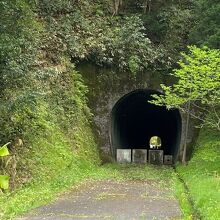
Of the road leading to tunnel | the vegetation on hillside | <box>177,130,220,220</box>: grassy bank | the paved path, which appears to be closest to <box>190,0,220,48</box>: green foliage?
the vegetation on hillside

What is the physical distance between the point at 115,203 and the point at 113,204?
16 centimetres

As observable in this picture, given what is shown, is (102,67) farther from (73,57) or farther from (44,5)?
(44,5)

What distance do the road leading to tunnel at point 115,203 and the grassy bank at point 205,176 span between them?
23.9 inches

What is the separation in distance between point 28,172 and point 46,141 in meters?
2.70

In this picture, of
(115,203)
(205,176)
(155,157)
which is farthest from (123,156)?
(115,203)

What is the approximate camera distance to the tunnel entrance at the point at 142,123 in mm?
24736

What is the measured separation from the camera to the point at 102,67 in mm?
22156

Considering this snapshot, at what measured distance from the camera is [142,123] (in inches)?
1405

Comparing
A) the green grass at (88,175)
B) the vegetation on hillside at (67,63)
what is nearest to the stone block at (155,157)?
the green grass at (88,175)

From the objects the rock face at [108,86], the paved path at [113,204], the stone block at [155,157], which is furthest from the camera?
the stone block at [155,157]

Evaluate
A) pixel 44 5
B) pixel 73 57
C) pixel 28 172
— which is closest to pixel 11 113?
pixel 28 172

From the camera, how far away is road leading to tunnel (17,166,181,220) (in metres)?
9.61

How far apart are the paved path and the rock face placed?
25.1 ft

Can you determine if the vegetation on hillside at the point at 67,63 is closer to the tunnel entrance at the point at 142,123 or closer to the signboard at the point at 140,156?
A: the tunnel entrance at the point at 142,123
